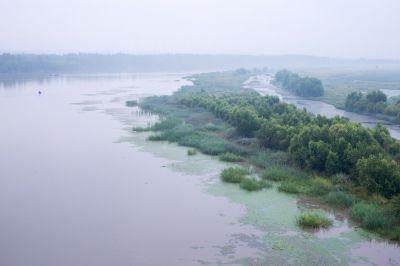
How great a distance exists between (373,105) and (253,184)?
22.2 metres

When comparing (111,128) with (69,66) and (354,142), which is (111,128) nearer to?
(354,142)

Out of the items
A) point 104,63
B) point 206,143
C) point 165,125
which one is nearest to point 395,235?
point 206,143

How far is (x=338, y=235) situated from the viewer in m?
10.8

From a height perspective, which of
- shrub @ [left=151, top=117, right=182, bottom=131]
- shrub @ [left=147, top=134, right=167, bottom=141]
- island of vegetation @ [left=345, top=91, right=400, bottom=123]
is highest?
island of vegetation @ [left=345, top=91, right=400, bottom=123]

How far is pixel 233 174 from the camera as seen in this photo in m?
15.5

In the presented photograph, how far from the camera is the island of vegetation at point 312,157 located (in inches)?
480

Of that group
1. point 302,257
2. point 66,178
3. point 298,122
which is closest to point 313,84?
point 298,122

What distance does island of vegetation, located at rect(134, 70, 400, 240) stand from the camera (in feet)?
40.0

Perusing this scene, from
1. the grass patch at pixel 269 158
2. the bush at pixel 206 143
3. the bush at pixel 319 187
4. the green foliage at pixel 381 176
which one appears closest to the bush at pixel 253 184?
the bush at pixel 319 187

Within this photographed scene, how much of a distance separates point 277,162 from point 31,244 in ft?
32.5

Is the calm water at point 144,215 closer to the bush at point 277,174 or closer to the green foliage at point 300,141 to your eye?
the bush at point 277,174

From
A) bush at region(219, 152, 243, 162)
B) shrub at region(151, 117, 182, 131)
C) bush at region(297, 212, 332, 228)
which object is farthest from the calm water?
shrub at region(151, 117, 182, 131)

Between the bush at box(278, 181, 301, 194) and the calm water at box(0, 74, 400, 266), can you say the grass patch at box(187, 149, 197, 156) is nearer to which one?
the calm water at box(0, 74, 400, 266)

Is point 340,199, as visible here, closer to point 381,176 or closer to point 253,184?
point 381,176
